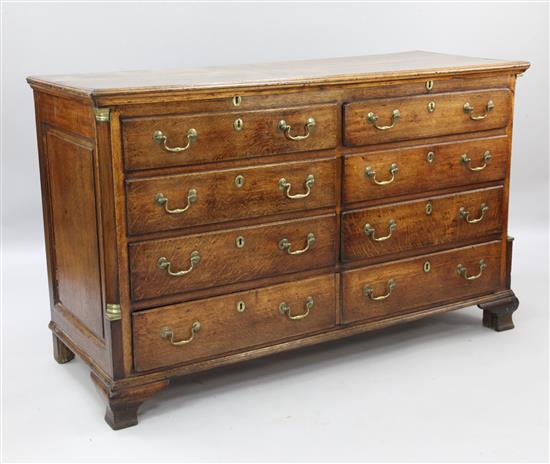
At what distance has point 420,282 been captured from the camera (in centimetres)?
446

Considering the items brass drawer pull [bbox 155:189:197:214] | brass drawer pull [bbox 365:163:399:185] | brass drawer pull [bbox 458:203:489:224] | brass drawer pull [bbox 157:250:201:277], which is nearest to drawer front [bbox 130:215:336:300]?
brass drawer pull [bbox 157:250:201:277]

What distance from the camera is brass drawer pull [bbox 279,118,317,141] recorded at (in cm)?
396

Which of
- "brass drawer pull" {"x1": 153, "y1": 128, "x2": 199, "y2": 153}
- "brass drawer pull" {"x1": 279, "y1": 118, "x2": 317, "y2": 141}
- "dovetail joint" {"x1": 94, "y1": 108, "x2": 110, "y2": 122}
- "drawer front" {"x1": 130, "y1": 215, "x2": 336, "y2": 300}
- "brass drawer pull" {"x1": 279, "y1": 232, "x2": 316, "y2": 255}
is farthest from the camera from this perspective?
"brass drawer pull" {"x1": 279, "y1": 232, "x2": 316, "y2": 255}

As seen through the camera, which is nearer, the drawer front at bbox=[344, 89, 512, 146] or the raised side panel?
the raised side panel

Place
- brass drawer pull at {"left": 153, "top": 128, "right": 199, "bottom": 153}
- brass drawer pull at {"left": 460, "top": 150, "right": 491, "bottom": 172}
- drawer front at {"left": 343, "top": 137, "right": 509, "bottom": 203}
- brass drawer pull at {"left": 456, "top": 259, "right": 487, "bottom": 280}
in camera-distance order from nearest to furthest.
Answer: brass drawer pull at {"left": 153, "top": 128, "right": 199, "bottom": 153} < drawer front at {"left": 343, "top": 137, "right": 509, "bottom": 203} < brass drawer pull at {"left": 460, "top": 150, "right": 491, "bottom": 172} < brass drawer pull at {"left": 456, "top": 259, "right": 487, "bottom": 280}

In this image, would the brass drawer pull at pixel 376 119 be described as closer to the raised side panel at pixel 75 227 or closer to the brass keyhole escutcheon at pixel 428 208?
the brass keyhole escutcheon at pixel 428 208

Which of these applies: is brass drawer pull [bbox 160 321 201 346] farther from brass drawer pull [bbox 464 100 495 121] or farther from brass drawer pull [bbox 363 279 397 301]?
brass drawer pull [bbox 464 100 495 121]

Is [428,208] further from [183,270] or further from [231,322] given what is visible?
[183,270]

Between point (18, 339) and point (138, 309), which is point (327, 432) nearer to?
point (138, 309)

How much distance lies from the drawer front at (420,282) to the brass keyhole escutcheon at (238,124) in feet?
2.42

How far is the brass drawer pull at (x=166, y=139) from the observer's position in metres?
3.72

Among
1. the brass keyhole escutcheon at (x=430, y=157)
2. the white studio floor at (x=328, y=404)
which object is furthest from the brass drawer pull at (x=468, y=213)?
the white studio floor at (x=328, y=404)

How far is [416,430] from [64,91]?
164 centimetres

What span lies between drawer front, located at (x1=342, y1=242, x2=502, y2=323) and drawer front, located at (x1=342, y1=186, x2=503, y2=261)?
6cm
